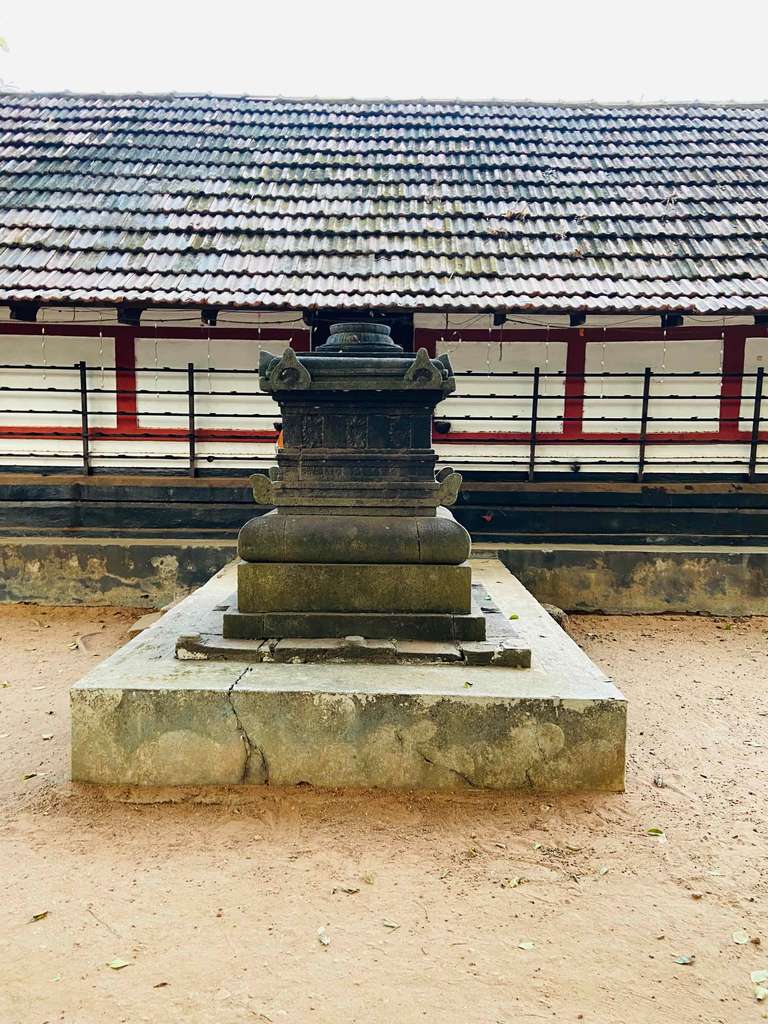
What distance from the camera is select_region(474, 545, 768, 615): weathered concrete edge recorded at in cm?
691

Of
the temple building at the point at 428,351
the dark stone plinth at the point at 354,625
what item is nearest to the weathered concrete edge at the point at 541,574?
the temple building at the point at 428,351

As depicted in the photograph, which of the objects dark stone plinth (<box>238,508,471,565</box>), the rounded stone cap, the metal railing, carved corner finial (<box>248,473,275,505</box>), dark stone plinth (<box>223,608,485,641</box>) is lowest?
dark stone plinth (<box>223,608,485,641</box>)

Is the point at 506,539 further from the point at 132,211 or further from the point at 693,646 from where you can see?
the point at 132,211

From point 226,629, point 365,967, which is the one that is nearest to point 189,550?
point 226,629

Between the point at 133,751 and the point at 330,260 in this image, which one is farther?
the point at 330,260

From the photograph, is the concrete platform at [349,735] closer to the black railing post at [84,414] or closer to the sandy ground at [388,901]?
the sandy ground at [388,901]

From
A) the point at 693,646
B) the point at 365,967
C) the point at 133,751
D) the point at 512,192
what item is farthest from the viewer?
the point at 512,192

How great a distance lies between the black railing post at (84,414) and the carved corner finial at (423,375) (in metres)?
4.70

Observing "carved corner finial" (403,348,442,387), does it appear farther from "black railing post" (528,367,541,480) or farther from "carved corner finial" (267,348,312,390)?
"black railing post" (528,367,541,480)

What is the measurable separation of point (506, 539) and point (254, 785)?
14.9ft

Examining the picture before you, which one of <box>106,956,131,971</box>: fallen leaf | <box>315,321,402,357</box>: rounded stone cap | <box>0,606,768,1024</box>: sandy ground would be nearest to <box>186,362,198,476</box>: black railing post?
<box>315,321,402,357</box>: rounded stone cap

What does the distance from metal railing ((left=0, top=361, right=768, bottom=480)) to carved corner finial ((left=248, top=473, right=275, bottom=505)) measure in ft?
11.0

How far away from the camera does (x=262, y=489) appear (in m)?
4.24

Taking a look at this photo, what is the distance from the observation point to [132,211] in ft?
26.2
